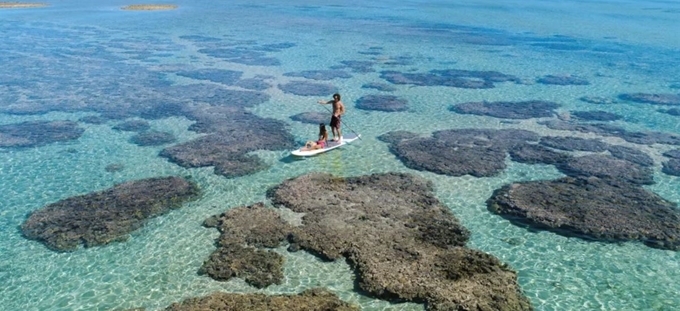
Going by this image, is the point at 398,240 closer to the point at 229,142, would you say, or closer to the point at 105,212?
the point at 105,212

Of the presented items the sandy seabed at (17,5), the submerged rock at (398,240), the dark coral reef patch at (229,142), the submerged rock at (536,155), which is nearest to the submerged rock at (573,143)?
the submerged rock at (536,155)

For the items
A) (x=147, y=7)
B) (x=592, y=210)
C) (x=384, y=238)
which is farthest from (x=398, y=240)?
(x=147, y=7)

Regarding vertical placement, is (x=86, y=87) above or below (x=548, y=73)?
below

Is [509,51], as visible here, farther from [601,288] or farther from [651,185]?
[601,288]

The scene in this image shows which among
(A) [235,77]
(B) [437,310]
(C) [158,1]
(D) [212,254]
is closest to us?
(B) [437,310]

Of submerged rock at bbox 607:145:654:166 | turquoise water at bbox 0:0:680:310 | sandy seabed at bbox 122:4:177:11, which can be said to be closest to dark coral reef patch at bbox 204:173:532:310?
turquoise water at bbox 0:0:680:310

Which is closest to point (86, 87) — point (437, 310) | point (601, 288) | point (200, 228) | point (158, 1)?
point (200, 228)
